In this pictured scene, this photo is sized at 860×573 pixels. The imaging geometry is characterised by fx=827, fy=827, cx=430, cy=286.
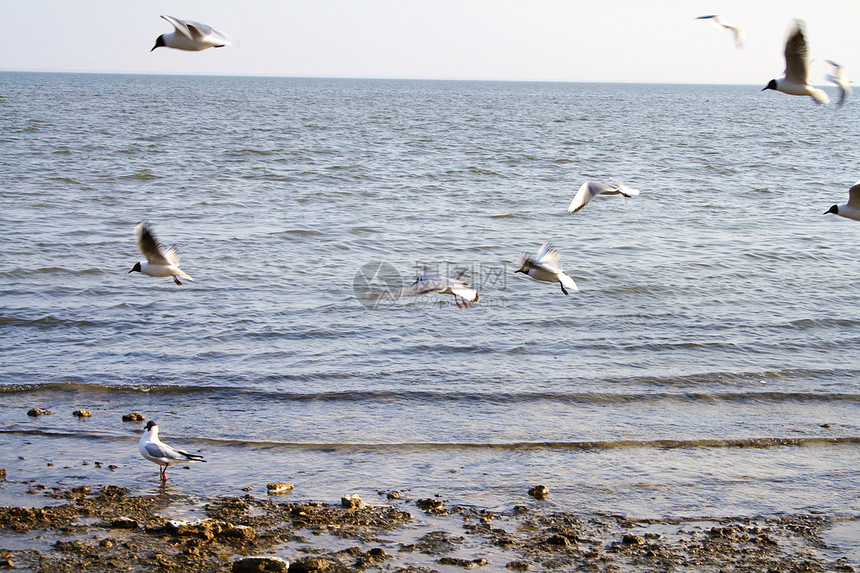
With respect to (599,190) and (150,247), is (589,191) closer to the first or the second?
(599,190)

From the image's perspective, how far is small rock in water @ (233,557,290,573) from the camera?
5.64 m

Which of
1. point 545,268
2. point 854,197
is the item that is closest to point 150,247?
point 545,268

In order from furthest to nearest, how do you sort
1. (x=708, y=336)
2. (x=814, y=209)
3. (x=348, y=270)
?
(x=814, y=209)
(x=348, y=270)
(x=708, y=336)

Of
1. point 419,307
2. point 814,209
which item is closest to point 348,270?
point 419,307

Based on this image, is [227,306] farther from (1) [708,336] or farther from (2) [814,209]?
(2) [814,209]

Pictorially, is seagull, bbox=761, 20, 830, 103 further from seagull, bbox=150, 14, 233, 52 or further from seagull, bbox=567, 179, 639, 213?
seagull, bbox=150, 14, 233, 52

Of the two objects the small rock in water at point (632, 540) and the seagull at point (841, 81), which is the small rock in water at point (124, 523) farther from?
the seagull at point (841, 81)

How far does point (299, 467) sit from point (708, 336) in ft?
25.6

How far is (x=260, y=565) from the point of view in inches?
223

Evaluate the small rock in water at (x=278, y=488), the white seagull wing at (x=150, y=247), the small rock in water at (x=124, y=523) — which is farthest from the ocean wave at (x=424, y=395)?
the small rock in water at (x=124, y=523)

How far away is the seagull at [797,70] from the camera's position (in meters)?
8.48

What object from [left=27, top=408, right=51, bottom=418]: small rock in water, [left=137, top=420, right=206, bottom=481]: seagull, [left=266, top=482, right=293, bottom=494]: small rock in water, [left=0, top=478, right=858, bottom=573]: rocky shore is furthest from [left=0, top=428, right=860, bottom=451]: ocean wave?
[left=0, top=478, right=858, bottom=573]: rocky shore

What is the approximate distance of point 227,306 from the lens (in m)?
14.4

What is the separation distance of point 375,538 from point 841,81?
6.57 meters
